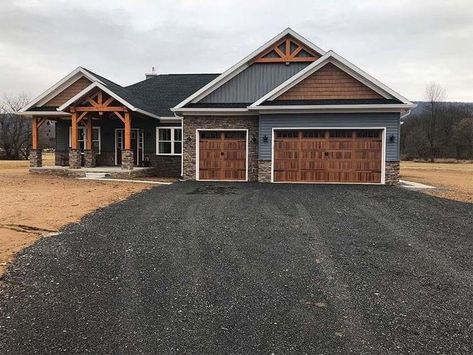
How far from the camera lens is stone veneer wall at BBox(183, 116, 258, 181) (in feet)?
54.5

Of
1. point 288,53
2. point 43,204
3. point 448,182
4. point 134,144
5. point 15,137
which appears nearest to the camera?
point 43,204

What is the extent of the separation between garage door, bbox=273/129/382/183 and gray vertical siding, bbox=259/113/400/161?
0.29 meters

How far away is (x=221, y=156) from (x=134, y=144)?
6442mm

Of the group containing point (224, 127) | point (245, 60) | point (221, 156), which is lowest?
point (221, 156)

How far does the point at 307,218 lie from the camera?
8445mm

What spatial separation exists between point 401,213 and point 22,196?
1072 centimetres

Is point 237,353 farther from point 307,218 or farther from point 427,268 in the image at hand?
point 307,218

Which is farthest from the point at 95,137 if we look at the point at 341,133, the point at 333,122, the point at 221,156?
the point at 341,133

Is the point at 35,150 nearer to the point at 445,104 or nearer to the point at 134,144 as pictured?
the point at 134,144

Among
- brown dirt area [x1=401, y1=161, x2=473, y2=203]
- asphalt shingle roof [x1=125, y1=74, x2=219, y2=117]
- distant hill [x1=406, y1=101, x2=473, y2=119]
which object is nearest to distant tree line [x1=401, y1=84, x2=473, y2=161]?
distant hill [x1=406, y1=101, x2=473, y2=119]

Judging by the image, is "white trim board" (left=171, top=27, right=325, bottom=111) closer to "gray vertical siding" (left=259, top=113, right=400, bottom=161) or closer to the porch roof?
"gray vertical siding" (left=259, top=113, right=400, bottom=161)

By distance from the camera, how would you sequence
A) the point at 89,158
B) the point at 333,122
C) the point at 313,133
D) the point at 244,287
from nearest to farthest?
the point at 244,287
the point at 333,122
the point at 313,133
the point at 89,158

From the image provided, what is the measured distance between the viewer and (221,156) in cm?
1689

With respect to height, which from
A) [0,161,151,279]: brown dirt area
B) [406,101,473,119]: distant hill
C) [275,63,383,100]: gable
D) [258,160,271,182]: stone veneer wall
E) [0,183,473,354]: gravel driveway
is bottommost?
[0,183,473,354]: gravel driveway
